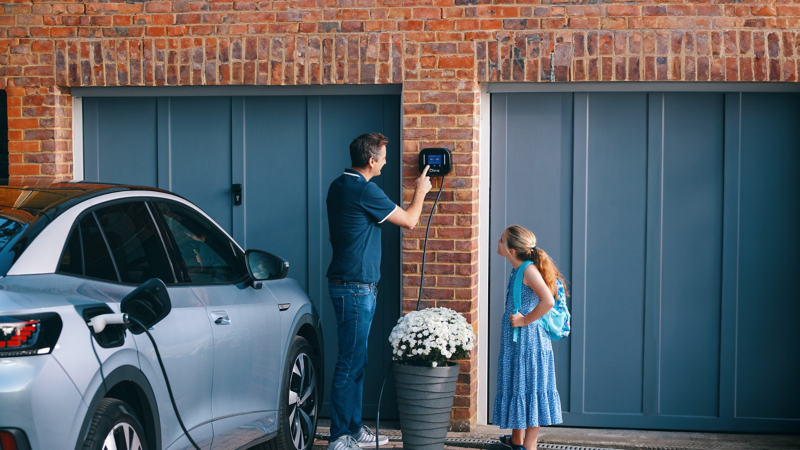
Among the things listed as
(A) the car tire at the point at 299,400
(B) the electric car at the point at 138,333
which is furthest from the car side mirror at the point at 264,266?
(A) the car tire at the point at 299,400

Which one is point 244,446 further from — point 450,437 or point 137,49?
point 137,49

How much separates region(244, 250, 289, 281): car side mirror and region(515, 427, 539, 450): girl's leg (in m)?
1.78

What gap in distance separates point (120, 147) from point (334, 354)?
2.26 metres

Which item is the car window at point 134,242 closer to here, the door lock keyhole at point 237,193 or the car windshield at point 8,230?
the car windshield at point 8,230

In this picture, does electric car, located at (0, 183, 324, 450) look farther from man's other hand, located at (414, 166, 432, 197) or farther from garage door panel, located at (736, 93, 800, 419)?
garage door panel, located at (736, 93, 800, 419)

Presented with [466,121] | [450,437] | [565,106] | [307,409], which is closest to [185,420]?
[307,409]

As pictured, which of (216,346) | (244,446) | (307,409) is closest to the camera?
(216,346)

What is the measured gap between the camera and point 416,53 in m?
5.63

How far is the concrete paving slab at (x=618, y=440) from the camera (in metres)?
5.46

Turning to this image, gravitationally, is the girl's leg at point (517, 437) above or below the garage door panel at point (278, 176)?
below

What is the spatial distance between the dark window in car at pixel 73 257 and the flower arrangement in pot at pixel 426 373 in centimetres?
233

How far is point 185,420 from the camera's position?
3541 mm

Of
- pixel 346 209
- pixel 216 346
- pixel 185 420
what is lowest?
pixel 185 420

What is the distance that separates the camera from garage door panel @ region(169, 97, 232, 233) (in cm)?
608
